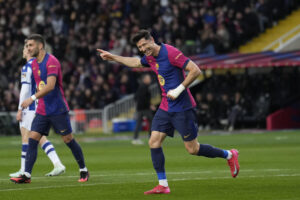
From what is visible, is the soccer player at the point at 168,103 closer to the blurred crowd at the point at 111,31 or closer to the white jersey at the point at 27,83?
the white jersey at the point at 27,83

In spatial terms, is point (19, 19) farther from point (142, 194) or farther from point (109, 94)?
point (142, 194)

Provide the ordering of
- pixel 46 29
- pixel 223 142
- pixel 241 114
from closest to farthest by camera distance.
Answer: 1. pixel 223 142
2. pixel 241 114
3. pixel 46 29

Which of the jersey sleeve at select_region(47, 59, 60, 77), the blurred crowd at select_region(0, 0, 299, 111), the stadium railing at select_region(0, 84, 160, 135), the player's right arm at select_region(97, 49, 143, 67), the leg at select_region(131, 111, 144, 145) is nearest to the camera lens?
the player's right arm at select_region(97, 49, 143, 67)

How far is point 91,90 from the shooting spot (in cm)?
3653

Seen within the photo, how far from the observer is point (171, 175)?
15.2m

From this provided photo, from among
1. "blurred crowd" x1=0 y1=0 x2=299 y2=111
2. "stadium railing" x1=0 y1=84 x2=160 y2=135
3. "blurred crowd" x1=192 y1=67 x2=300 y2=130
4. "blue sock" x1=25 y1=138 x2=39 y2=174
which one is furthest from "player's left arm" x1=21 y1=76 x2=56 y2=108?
"blurred crowd" x1=0 y1=0 x2=299 y2=111

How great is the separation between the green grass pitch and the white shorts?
978 mm

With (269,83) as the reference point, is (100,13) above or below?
above

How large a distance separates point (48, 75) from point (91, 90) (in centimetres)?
2259

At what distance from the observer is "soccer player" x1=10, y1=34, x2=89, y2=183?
46.0ft

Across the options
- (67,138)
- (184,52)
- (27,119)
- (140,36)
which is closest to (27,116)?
(27,119)

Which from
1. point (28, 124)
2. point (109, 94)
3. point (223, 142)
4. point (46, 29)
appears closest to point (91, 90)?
point (109, 94)

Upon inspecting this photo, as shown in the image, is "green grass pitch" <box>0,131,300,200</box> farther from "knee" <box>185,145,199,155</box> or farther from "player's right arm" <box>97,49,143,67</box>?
"player's right arm" <box>97,49,143,67</box>

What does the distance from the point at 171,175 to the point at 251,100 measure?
20.8 metres
